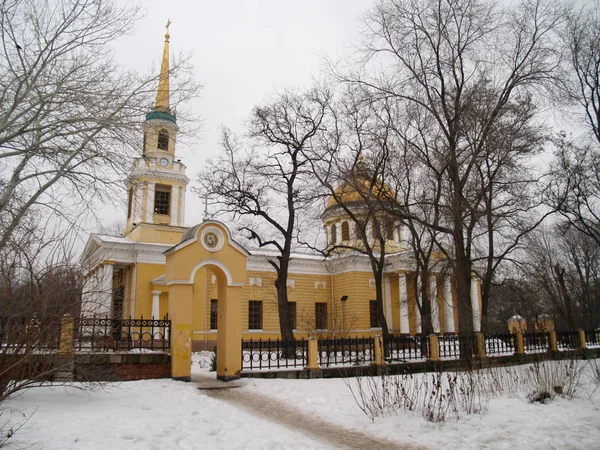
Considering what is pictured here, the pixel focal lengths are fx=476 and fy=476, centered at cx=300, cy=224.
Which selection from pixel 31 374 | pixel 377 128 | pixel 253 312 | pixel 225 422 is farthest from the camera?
pixel 253 312

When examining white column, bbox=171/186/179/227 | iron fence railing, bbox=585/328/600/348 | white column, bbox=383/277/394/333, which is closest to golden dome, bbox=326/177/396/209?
iron fence railing, bbox=585/328/600/348

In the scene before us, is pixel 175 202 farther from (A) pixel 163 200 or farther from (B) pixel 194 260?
(B) pixel 194 260

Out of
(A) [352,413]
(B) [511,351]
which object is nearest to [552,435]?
(A) [352,413]

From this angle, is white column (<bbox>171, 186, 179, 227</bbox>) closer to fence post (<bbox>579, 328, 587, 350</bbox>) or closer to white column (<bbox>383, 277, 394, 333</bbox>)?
white column (<bbox>383, 277, 394, 333</bbox>)

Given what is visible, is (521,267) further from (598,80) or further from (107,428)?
(107,428)

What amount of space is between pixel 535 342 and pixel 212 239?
13550mm

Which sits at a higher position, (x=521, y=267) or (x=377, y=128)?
(x=377, y=128)

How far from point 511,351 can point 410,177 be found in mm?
8238

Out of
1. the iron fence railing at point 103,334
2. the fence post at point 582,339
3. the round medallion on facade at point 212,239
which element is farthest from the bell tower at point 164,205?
the fence post at point 582,339

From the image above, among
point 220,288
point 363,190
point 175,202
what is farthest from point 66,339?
point 175,202

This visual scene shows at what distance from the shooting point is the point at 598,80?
17234 millimetres

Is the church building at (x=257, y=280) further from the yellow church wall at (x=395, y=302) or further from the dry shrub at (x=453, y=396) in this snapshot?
the dry shrub at (x=453, y=396)

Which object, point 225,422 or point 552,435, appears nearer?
point 552,435

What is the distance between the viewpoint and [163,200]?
3067cm
